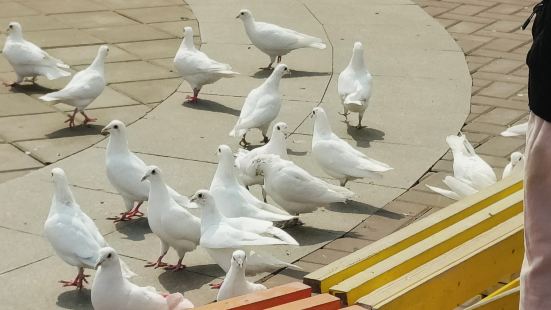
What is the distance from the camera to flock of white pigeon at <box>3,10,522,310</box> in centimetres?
591

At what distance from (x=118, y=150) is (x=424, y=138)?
290 centimetres

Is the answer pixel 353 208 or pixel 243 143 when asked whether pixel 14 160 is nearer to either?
pixel 243 143

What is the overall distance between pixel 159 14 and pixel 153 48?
139 cm

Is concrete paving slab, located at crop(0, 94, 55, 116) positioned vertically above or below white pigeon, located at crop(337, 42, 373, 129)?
below

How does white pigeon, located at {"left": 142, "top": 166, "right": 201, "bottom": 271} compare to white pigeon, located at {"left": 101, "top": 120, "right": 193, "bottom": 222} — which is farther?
white pigeon, located at {"left": 101, "top": 120, "right": 193, "bottom": 222}

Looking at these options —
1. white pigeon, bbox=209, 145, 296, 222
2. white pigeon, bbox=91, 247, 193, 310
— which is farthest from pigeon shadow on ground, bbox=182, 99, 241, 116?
white pigeon, bbox=91, 247, 193, 310

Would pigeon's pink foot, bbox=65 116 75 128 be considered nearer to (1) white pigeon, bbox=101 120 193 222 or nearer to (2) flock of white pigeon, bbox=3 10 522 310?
(2) flock of white pigeon, bbox=3 10 522 310

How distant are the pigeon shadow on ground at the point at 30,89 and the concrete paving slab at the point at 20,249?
3185 millimetres

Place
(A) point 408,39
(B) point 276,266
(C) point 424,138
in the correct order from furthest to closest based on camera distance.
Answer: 1. (A) point 408,39
2. (C) point 424,138
3. (B) point 276,266

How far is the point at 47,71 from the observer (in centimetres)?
1006

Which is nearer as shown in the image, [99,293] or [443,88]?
[99,293]

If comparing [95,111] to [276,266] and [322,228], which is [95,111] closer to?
[322,228]

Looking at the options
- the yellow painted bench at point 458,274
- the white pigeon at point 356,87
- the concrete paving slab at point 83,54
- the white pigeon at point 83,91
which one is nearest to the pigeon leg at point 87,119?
the white pigeon at point 83,91

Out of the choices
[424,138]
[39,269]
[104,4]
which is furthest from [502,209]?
Result: [104,4]
